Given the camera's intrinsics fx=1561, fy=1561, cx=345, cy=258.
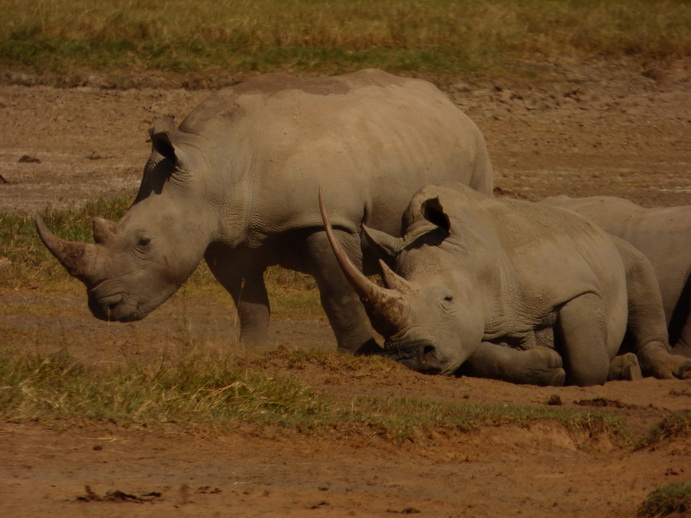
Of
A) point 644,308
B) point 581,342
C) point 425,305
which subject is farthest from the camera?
point 644,308

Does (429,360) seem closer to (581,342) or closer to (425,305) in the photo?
(425,305)

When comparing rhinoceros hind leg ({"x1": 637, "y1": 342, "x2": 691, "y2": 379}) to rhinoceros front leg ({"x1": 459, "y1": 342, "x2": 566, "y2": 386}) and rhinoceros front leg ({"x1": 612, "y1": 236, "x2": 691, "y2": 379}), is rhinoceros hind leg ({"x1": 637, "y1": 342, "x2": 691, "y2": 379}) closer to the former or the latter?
rhinoceros front leg ({"x1": 612, "y1": 236, "x2": 691, "y2": 379})

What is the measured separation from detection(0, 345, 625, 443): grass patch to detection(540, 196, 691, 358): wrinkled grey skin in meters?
3.05

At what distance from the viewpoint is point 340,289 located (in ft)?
31.9

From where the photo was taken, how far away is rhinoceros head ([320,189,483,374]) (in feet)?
28.5

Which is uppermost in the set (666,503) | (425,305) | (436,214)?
(666,503)

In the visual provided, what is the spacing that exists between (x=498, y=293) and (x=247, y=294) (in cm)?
192

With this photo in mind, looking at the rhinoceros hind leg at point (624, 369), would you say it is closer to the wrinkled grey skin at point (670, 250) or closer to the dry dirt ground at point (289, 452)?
the dry dirt ground at point (289, 452)

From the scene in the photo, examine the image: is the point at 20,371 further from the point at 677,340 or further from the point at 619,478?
the point at 677,340

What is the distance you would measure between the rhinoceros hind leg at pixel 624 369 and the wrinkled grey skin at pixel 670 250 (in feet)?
2.70

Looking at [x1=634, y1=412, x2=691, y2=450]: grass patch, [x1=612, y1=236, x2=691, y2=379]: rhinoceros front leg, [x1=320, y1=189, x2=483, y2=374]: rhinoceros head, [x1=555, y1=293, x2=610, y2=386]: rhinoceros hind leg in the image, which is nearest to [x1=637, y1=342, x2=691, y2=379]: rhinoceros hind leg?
[x1=612, y1=236, x2=691, y2=379]: rhinoceros front leg

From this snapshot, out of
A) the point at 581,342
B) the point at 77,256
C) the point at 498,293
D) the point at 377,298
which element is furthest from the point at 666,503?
the point at 77,256

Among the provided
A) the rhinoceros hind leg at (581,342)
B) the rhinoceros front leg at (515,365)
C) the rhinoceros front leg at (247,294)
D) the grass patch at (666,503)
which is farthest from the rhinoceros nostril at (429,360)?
the grass patch at (666,503)

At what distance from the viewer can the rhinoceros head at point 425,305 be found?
868 centimetres
